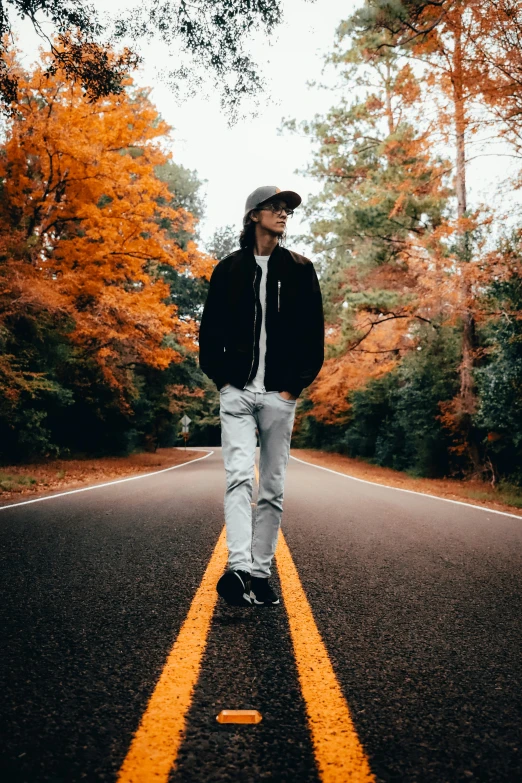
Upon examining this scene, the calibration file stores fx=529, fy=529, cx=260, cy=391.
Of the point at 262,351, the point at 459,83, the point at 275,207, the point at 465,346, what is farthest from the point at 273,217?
the point at 465,346

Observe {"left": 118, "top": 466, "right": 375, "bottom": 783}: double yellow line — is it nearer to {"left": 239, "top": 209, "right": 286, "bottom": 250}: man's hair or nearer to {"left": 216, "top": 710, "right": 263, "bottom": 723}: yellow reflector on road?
{"left": 216, "top": 710, "right": 263, "bottom": 723}: yellow reflector on road

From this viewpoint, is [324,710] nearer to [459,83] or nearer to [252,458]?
[252,458]

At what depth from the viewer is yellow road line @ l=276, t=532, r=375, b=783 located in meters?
1.44

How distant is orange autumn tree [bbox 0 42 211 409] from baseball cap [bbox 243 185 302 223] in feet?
32.4

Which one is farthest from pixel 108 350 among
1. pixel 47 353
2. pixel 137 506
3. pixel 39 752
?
pixel 39 752

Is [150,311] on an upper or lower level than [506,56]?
lower

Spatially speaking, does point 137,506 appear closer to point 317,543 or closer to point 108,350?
point 317,543

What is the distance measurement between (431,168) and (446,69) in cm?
275

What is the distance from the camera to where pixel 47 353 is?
14266 mm

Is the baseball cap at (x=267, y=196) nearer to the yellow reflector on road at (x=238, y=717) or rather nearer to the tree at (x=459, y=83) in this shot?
the yellow reflector on road at (x=238, y=717)

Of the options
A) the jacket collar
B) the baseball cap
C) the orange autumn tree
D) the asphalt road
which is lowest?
the asphalt road

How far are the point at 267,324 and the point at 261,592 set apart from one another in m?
1.49

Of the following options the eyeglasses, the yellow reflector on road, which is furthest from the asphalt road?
the eyeglasses

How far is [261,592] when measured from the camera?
2932 mm
